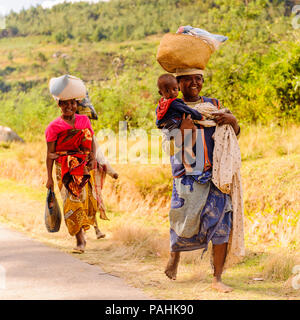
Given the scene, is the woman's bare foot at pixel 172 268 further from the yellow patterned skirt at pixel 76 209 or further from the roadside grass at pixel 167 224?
the yellow patterned skirt at pixel 76 209

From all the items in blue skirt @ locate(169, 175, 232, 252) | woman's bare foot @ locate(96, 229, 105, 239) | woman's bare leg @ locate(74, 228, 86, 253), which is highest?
blue skirt @ locate(169, 175, 232, 252)

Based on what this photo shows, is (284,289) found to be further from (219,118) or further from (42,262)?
(42,262)

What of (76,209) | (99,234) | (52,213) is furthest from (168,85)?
(99,234)

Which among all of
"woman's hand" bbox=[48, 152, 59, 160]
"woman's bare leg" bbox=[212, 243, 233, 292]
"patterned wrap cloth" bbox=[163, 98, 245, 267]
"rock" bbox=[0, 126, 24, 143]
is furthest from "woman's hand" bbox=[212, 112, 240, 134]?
"rock" bbox=[0, 126, 24, 143]

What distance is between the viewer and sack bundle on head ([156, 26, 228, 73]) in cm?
456

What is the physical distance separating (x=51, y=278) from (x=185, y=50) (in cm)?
227

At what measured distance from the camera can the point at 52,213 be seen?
241 inches

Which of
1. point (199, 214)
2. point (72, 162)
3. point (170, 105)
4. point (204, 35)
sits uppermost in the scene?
point (204, 35)

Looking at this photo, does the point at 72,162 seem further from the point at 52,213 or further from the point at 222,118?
the point at 222,118

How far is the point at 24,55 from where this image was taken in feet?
248

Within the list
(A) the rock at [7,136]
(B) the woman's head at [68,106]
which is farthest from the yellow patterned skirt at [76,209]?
(A) the rock at [7,136]

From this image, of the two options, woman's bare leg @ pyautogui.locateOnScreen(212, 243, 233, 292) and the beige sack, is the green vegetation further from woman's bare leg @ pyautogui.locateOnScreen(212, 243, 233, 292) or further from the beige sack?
woman's bare leg @ pyautogui.locateOnScreen(212, 243, 233, 292)

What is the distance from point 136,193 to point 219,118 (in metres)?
4.58

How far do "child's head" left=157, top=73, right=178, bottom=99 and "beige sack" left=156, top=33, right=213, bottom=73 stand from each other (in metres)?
0.24
